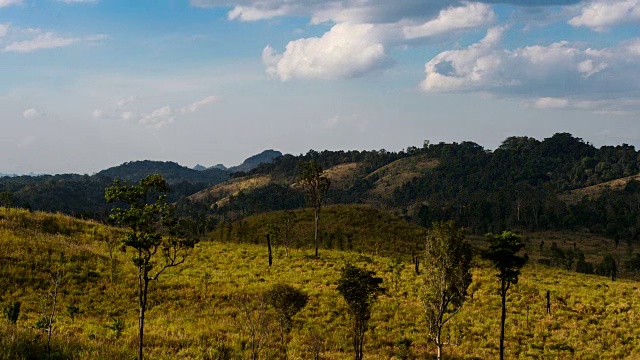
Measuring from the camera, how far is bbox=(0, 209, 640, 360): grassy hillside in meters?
24.4

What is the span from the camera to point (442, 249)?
24.9 metres

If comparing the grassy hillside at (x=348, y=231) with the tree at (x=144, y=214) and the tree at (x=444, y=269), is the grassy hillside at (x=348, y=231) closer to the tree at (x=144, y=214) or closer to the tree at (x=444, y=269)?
the tree at (x=444, y=269)

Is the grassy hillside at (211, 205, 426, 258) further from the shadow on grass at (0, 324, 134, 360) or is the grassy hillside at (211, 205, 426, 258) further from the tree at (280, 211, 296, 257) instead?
the shadow on grass at (0, 324, 134, 360)

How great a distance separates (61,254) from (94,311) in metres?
12.4

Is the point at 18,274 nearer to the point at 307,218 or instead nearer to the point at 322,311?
the point at 322,311

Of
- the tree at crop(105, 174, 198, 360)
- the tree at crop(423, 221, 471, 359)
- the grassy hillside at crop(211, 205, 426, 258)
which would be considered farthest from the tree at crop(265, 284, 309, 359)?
the grassy hillside at crop(211, 205, 426, 258)

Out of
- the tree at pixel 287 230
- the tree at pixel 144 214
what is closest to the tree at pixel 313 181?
the tree at pixel 287 230

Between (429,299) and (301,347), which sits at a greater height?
(429,299)

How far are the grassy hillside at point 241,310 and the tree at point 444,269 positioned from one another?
4.22 m

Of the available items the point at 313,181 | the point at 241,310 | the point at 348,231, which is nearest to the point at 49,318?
the point at 241,310

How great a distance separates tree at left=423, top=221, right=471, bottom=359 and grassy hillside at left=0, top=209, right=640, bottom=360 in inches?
166

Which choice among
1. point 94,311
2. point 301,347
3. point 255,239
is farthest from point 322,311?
point 255,239

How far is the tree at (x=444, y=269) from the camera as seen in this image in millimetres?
24922

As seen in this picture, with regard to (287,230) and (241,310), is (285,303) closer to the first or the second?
(241,310)
